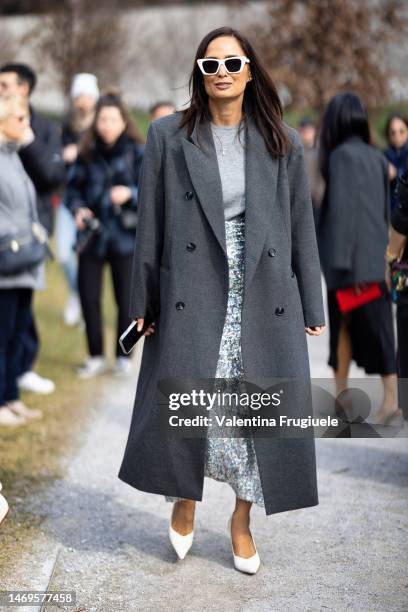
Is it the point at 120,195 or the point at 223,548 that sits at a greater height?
the point at 120,195

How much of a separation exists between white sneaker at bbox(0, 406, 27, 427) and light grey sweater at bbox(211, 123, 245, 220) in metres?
2.80

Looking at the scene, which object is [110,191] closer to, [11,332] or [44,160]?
[44,160]

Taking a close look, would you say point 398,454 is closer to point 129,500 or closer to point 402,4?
point 129,500

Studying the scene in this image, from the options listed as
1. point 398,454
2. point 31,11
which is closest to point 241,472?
point 398,454

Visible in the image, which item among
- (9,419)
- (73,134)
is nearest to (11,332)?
(9,419)

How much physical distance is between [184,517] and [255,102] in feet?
5.60

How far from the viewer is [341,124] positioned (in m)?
5.64

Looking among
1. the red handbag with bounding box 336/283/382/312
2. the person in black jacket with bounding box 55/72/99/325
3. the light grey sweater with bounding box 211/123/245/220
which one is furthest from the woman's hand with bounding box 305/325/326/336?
the person in black jacket with bounding box 55/72/99/325

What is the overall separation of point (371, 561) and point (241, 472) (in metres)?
0.67

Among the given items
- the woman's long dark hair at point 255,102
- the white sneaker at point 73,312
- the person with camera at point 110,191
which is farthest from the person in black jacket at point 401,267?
the white sneaker at point 73,312

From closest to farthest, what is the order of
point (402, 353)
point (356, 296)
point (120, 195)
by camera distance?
1. point (402, 353)
2. point (356, 296)
3. point (120, 195)

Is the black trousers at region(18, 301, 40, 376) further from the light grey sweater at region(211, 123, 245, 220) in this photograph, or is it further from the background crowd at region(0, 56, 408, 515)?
the light grey sweater at region(211, 123, 245, 220)

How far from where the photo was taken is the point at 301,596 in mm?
3596

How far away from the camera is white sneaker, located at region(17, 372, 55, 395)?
6.85 metres
